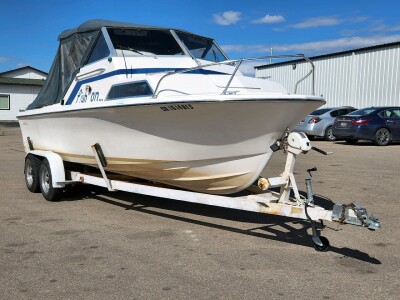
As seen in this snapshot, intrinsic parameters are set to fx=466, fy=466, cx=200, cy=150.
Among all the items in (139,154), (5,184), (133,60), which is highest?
(133,60)

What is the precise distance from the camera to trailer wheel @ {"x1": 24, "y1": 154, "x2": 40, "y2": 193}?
7.91 metres

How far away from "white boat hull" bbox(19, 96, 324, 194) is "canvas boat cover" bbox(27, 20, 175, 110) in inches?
51.4

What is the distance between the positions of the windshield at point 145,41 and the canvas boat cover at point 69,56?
9 centimetres

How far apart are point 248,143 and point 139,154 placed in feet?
4.98

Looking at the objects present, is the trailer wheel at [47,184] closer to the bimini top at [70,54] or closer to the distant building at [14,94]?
the bimini top at [70,54]

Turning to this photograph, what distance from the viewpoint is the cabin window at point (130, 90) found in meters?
5.74

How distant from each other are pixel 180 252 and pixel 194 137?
4.41 feet

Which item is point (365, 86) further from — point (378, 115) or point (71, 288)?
point (71, 288)

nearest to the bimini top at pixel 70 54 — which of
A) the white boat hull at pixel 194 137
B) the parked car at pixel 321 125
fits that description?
the white boat hull at pixel 194 137

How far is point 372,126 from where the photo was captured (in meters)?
16.5

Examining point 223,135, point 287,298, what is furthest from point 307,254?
point 223,135

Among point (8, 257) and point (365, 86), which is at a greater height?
point (365, 86)

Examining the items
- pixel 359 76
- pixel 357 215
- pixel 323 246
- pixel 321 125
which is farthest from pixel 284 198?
pixel 359 76

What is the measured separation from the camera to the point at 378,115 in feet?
55.0
